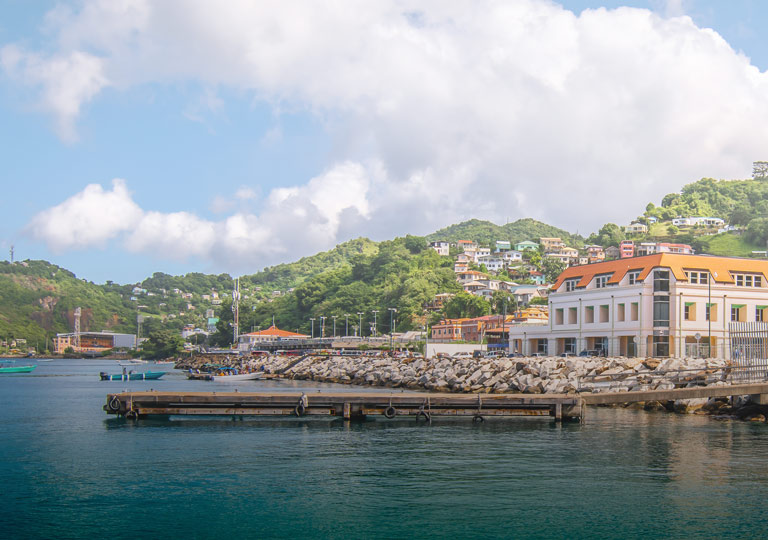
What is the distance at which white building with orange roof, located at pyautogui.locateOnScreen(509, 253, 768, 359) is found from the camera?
6550 cm

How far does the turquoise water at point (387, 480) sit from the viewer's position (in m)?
18.6

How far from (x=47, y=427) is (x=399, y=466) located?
2224cm

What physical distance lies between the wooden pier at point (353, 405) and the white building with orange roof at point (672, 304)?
3135cm

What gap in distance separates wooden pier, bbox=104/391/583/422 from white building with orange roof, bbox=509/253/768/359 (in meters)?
31.4

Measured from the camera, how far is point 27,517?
63.7ft

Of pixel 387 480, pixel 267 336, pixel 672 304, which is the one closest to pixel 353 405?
pixel 387 480

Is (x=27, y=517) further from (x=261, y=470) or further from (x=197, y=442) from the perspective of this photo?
(x=197, y=442)

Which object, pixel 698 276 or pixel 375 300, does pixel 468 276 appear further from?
pixel 698 276

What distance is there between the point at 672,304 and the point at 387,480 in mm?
49614

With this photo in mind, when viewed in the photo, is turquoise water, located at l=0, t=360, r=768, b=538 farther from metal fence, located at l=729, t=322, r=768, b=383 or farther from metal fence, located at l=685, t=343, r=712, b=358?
metal fence, located at l=685, t=343, r=712, b=358

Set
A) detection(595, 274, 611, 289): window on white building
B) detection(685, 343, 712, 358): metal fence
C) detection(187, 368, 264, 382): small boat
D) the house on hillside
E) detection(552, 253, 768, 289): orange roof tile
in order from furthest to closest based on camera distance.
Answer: the house on hillside, detection(187, 368, 264, 382): small boat, detection(595, 274, 611, 289): window on white building, detection(552, 253, 768, 289): orange roof tile, detection(685, 343, 712, 358): metal fence

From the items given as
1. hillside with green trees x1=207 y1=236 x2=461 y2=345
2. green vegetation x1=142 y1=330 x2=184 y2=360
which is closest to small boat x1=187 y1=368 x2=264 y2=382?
hillside with green trees x1=207 y1=236 x2=461 y2=345

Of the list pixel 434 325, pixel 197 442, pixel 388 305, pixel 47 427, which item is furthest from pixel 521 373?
pixel 388 305

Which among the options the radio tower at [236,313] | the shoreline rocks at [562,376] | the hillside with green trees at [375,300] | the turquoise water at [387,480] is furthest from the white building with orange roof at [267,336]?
the turquoise water at [387,480]
